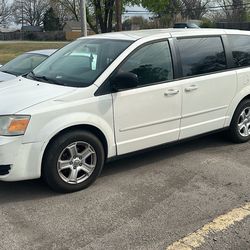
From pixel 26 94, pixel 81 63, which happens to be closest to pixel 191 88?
pixel 81 63

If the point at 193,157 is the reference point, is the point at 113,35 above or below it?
above

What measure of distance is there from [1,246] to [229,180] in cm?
260

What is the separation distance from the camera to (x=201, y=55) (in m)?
5.25

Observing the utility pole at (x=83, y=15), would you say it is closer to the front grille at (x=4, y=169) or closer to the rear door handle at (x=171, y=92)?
the rear door handle at (x=171, y=92)

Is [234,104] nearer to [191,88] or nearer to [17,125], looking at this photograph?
[191,88]

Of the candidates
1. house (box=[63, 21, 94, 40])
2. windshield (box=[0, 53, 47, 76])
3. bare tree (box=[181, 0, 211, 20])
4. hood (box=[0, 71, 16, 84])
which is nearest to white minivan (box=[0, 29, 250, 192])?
hood (box=[0, 71, 16, 84])

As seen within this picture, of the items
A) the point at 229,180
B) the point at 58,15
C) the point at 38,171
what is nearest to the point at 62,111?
the point at 38,171

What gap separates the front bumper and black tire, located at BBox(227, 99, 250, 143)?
9.96ft

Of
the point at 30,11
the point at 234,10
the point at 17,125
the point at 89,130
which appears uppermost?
the point at 30,11

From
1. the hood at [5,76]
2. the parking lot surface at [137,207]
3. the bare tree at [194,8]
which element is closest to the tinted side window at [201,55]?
the parking lot surface at [137,207]

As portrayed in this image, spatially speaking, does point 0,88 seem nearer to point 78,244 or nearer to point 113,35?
point 113,35

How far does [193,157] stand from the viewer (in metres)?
5.32

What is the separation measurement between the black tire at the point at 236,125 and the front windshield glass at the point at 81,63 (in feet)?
6.71

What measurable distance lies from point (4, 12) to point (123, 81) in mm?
96475
